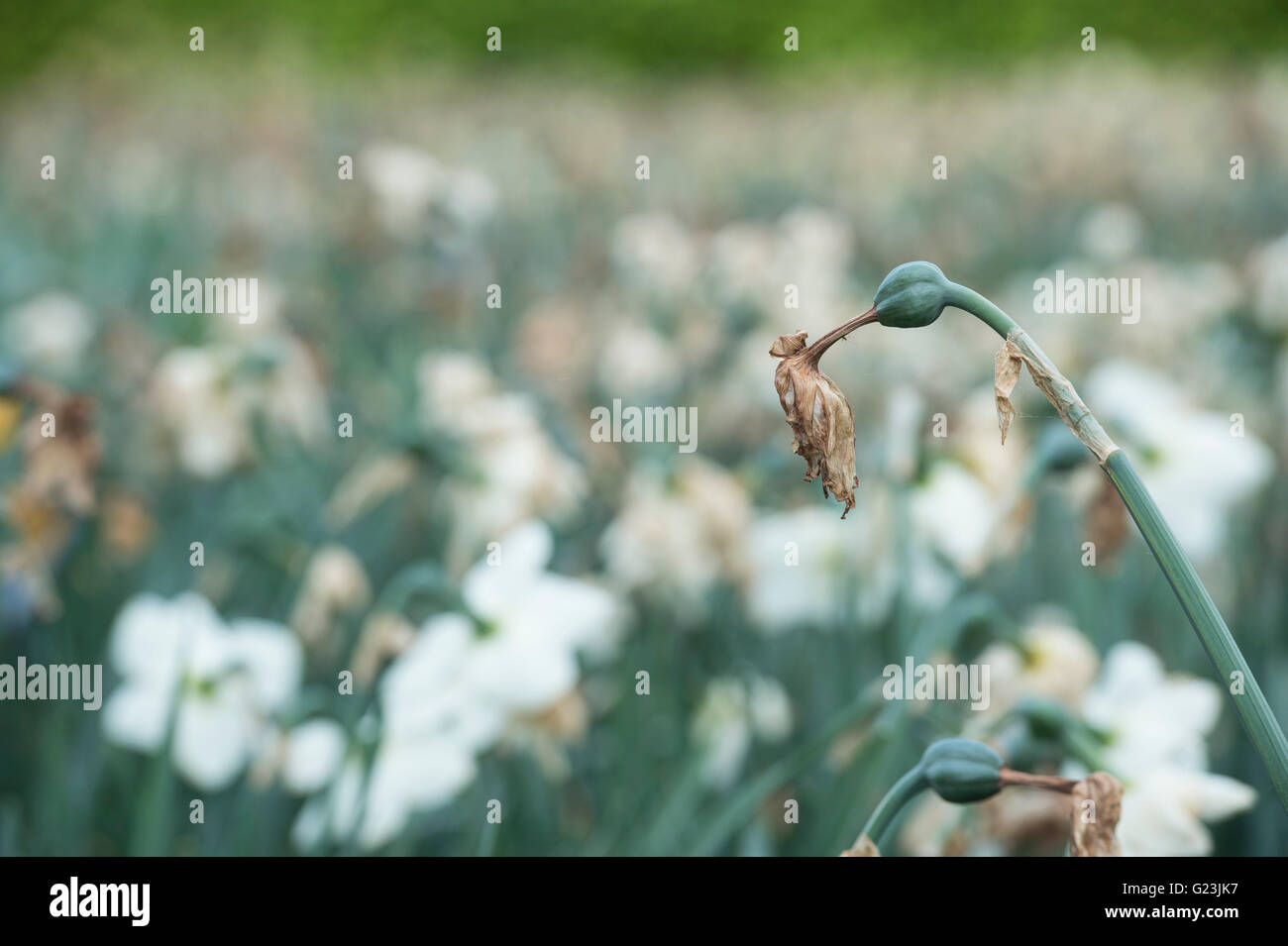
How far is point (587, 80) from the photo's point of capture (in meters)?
5.89

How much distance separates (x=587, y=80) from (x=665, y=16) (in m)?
0.87

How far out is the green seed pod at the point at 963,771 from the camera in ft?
1.62

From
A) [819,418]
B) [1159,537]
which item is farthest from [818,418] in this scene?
[1159,537]

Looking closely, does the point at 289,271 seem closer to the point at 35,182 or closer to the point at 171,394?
the point at 35,182

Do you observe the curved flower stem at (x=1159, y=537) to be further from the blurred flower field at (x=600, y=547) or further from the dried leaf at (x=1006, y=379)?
the blurred flower field at (x=600, y=547)

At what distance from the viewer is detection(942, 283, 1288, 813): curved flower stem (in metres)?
0.39

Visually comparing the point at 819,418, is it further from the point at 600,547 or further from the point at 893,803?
the point at 600,547

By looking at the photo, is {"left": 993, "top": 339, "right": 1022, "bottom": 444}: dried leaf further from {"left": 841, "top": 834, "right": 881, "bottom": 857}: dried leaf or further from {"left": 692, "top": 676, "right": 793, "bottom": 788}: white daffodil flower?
{"left": 692, "top": 676, "right": 793, "bottom": 788}: white daffodil flower

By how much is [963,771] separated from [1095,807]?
52 millimetres

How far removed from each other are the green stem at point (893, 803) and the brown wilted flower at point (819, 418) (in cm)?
13

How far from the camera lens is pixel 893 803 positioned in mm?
488

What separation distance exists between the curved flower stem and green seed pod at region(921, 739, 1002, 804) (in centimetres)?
11

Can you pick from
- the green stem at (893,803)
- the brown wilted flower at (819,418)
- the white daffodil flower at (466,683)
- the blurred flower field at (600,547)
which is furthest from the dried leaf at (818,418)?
the white daffodil flower at (466,683)
